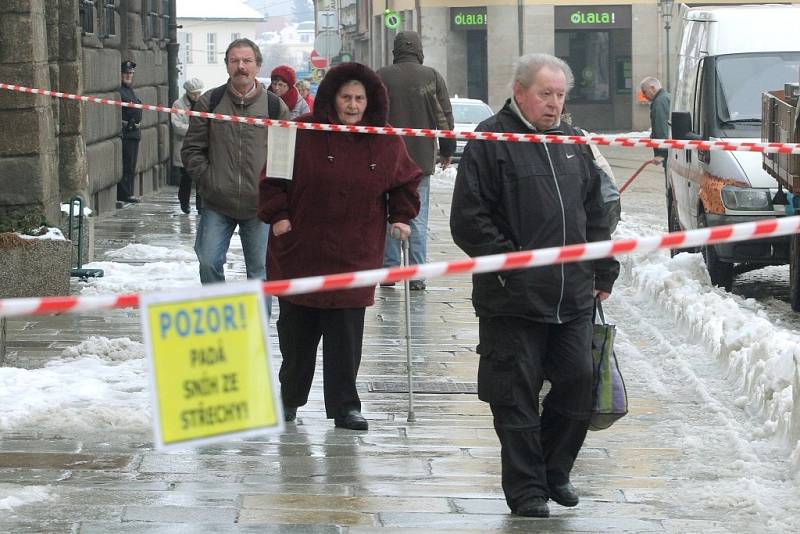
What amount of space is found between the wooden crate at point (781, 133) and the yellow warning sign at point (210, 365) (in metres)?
7.70

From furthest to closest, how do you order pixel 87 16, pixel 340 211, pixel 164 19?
1. pixel 164 19
2. pixel 87 16
3. pixel 340 211

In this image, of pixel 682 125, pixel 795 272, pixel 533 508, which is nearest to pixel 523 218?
pixel 533 508

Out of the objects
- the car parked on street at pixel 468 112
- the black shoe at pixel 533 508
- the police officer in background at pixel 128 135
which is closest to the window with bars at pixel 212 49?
the car parked on street at pixel 468 112

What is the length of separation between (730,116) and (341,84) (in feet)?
22.4

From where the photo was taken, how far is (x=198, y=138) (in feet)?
29.1

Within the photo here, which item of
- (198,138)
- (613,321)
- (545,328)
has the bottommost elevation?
(613,321)

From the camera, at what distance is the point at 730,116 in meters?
13.5

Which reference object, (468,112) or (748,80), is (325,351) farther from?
(468,112)

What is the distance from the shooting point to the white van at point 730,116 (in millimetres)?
12391

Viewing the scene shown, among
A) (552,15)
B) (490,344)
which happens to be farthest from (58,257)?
(552,15)

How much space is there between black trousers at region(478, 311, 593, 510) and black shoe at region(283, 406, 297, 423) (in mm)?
1737

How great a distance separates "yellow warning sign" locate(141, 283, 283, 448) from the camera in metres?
3.71

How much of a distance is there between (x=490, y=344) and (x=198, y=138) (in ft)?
10.7

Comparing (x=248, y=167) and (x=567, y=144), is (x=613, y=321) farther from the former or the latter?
(x=567, y=144)
